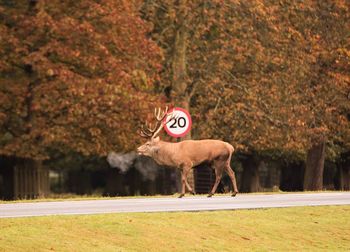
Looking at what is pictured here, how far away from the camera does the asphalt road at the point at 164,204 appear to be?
2308 centimetres

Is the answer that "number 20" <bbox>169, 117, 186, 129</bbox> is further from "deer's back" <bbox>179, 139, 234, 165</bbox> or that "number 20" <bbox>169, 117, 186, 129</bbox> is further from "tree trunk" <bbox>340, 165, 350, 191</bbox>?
"tree trunk" <bbox>340, 165, 350, 191</bbox>

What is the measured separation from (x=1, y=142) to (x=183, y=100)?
7081 mm

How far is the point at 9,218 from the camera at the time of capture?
20.7m

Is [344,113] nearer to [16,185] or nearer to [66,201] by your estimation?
[16,185]

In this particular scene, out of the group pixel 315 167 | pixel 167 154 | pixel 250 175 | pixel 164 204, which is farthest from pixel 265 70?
pixel 164 204

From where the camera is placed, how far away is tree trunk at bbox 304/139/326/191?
136ft

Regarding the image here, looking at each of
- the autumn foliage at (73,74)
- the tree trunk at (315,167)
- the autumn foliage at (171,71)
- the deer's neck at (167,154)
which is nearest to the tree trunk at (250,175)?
the autumn foliage at (171,71)

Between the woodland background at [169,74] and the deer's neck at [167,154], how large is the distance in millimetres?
10099

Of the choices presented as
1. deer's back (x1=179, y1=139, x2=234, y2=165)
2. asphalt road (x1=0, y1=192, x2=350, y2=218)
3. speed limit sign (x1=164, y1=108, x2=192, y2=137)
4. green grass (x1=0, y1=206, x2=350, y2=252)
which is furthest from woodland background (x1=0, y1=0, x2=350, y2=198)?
green grass (x1=0, y1=206, x2=350, y2=252)

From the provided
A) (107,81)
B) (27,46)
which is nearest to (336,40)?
(107,81)

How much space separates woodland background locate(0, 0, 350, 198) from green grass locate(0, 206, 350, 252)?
1568 centimetres

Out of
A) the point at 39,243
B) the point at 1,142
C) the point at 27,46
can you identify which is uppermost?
the point at 27,46

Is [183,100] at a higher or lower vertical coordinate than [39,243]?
higher

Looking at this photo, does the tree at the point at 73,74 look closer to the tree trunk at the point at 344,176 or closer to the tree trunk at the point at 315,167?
the tree trunk at the point at 315,167
